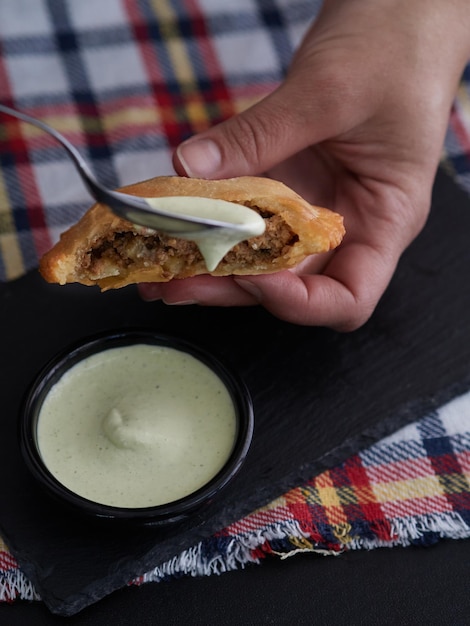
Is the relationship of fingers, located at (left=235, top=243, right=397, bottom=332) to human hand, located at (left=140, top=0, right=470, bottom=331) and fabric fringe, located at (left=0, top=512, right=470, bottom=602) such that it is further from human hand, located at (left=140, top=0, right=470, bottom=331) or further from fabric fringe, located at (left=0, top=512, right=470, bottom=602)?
fabric fringe, located at (left=0, top=512, right=470, bottom=602)

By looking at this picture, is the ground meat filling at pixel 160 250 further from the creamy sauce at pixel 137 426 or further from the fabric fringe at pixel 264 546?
the fabric fringe at pixel 264 546

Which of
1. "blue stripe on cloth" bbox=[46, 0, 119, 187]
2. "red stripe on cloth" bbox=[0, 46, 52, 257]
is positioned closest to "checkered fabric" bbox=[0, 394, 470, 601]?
"red stripe on cloth" bbox=[0, 46, 52, 257]

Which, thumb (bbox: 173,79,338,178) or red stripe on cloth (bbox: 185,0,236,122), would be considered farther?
red stripe on cloth (bbox: 185,0,236,122)

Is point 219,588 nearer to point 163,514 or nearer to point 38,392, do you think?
point 163,514

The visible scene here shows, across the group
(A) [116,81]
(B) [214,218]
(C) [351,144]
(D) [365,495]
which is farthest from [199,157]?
(A) [116,81]

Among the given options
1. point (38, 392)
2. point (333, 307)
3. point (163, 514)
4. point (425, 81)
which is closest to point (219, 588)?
point (163, 514)

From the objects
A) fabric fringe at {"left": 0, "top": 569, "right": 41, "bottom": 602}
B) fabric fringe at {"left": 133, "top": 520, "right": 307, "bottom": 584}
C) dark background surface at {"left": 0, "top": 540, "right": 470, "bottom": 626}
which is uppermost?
fabric fringe at {"left": 0, "top": 569, "right": 41, "bottom": 602}

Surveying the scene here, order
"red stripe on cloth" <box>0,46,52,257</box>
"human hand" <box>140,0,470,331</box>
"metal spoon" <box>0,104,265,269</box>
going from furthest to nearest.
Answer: "red stripe on cloth" <box>0,46,52,257</box> < "human hand" <box>140,0,470,331</box> < "metal spoon" <box>0,104,265,269</box>
